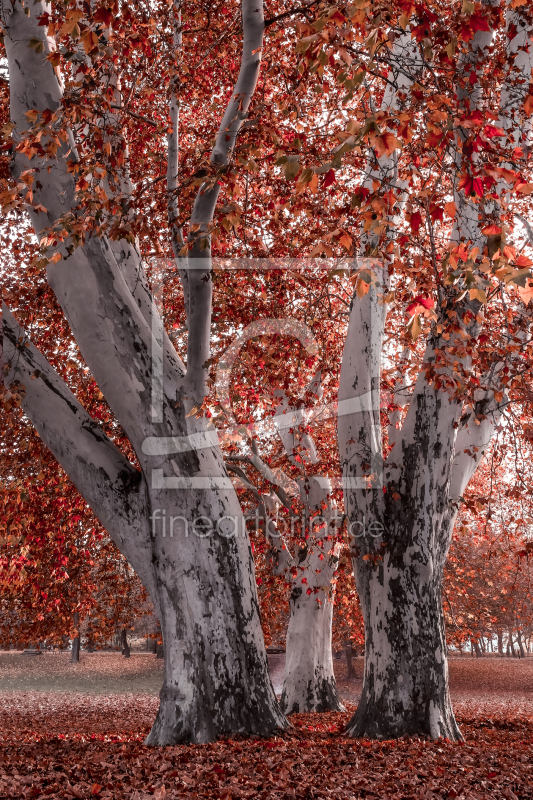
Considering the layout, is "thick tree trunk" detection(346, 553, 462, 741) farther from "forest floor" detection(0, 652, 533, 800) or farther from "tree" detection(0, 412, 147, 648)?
"tree" detection(0, 412, 147, 648)

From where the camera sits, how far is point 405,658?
5367 millimetres

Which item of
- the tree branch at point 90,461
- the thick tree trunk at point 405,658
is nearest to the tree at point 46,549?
the tree branch at point 90,461

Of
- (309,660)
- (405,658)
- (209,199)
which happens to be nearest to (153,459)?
(209,199)

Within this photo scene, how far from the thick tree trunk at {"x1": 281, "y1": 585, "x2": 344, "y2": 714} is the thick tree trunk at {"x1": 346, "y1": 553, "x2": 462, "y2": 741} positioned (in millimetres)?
3971

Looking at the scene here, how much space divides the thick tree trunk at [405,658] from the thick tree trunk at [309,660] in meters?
3.97

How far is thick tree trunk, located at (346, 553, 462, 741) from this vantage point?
5281 mm

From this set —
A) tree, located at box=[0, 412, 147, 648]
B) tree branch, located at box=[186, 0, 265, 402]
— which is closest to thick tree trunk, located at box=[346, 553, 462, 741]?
tree branch, located at box=[186, 0, 265, 402]

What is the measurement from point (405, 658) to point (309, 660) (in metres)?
4.78

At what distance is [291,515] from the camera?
9.99 m

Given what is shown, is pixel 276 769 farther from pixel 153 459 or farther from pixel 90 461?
pixel 90 461

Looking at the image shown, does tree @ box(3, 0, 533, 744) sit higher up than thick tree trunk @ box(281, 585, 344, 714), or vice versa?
tree @ box(3, 0, 533, 744)

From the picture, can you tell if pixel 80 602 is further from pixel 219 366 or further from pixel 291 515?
pixel 219 366

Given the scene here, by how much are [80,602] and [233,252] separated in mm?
6371

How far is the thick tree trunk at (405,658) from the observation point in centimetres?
528
